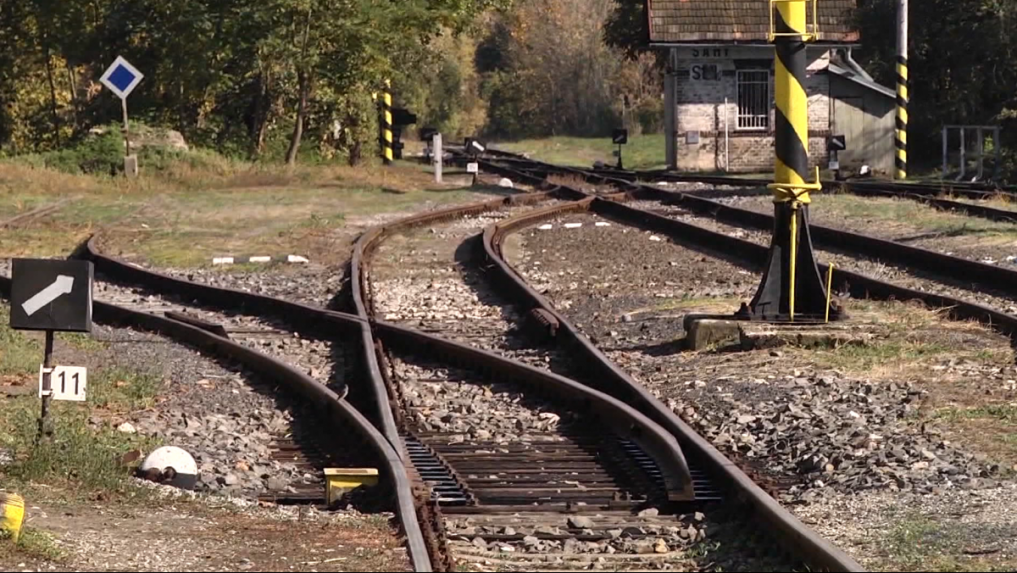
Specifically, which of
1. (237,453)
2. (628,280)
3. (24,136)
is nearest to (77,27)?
(24,136)

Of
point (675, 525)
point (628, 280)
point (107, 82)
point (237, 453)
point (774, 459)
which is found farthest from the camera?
point (107, 82)

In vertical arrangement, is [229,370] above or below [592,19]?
below

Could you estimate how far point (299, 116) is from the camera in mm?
35156

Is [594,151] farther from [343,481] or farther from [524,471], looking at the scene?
[343,481]

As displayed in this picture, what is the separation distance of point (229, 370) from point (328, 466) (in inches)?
124

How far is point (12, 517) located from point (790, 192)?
22.8 ft

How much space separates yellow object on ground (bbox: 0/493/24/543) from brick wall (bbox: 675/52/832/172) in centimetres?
3492

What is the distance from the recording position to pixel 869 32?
4109 cm

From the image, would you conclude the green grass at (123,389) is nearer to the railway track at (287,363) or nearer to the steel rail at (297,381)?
the steel rail at (297,381)

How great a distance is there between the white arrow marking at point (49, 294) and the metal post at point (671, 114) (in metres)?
33.1

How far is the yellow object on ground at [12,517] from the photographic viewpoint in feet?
19.6

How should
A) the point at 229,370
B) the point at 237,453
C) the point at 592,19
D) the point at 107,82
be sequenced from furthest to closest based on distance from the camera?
the point at 592,19 < the point at 107,82 < the point at 229,370 < the point at 237,453

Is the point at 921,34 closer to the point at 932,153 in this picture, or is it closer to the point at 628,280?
the point at 932,153

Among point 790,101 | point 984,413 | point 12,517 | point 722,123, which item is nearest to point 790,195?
point 790,101
